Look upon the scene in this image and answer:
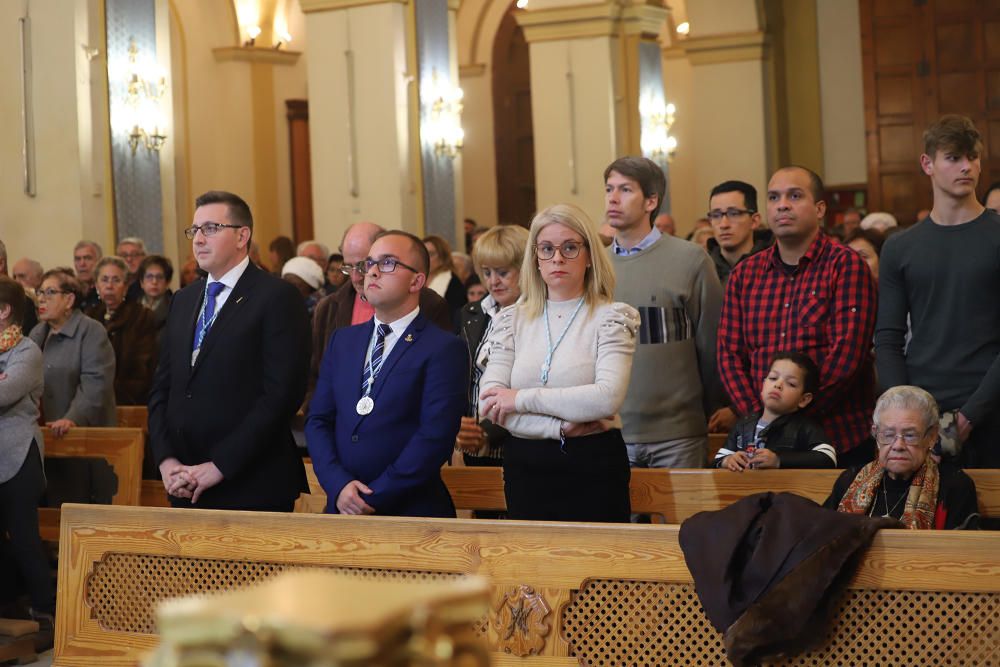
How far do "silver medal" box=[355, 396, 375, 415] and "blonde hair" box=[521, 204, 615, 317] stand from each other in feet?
1.83

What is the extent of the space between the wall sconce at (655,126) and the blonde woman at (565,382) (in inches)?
446

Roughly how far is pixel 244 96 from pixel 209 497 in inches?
514

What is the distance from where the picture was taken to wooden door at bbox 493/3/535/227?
20.1 metres

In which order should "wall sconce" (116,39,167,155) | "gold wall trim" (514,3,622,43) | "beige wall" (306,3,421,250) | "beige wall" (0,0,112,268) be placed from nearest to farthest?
"beige wall" (0,0,112,268)
"wall sconce" (116,39,167,155)
"beige wall" (306,3,421,250)
"gold wall trim" (514,3,622,43)

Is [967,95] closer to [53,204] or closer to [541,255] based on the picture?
[53,204]

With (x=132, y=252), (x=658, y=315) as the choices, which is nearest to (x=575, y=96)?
(x=132, y=252)

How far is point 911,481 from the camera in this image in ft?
12.5

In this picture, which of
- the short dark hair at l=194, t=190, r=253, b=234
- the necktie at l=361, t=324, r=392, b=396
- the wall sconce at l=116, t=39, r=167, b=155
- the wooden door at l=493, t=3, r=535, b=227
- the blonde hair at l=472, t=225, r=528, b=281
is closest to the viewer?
the necktie at l=361, t=324, r=392, b=396

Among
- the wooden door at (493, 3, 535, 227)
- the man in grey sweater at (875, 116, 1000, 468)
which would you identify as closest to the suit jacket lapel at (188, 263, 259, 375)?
the man in grey sweater at (875, 116, 1000, 468)

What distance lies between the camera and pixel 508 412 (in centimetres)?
387

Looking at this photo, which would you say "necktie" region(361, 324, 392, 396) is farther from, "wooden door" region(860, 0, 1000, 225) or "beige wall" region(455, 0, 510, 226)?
"beige wall" region(455, 0, 510, 226)

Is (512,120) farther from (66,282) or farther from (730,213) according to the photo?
(730,213)

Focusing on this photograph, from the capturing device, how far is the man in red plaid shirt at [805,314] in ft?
15.1

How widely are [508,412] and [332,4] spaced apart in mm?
8763
